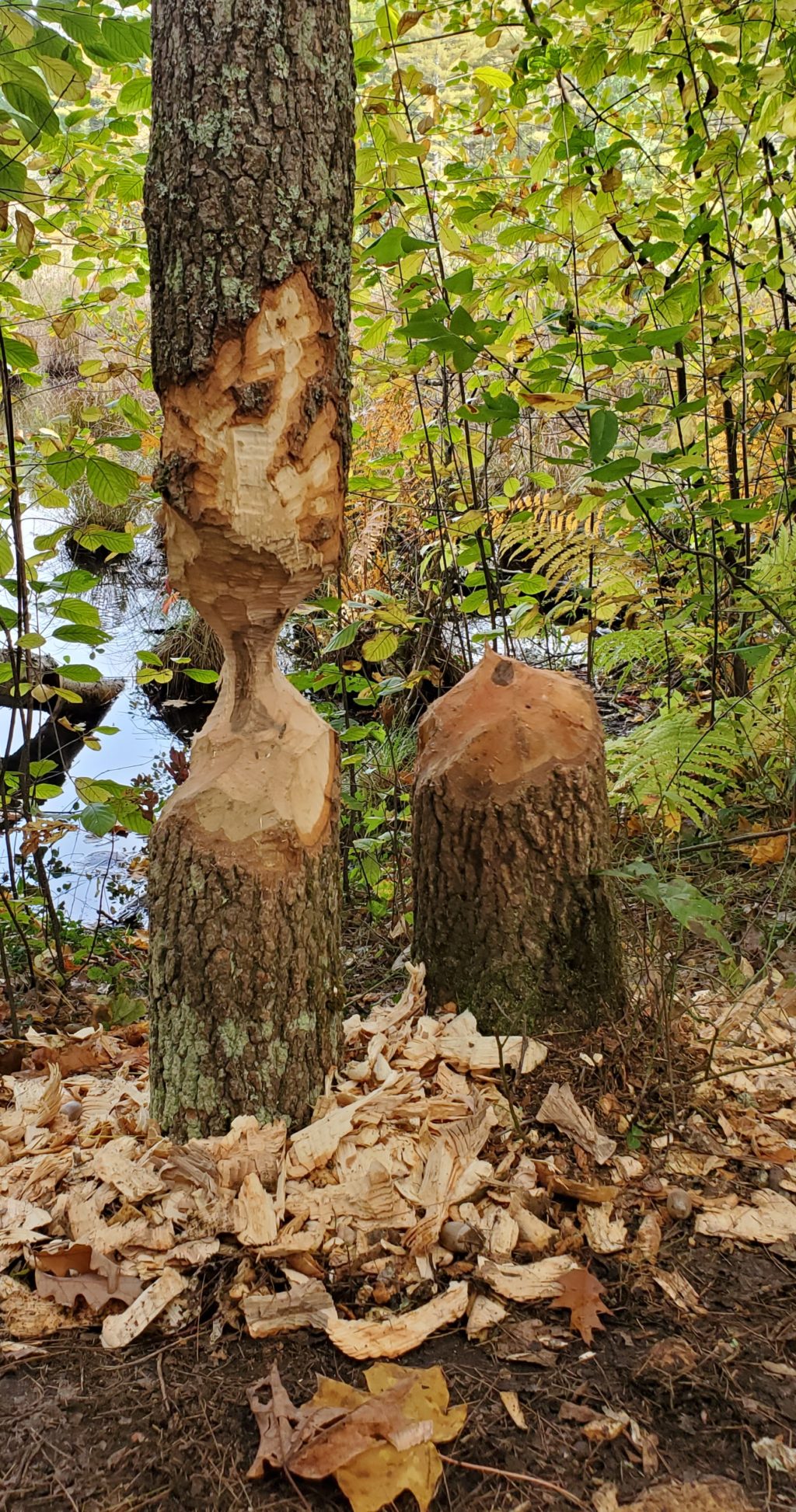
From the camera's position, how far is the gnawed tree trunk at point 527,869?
1.98 meters

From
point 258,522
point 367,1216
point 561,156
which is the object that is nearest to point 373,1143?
point 367,1216

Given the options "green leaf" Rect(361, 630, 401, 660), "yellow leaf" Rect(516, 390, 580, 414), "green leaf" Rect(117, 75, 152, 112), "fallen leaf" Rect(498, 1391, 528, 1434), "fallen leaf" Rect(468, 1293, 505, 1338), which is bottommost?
"fallen leaf" Rect(498, 1391, 528, 1434)

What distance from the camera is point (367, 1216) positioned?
1.55 meters

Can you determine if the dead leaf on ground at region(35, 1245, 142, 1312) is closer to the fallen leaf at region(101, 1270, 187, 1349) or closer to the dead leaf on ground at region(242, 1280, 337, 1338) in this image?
the fallen leaf at region(101, 1270, 187, 1349)

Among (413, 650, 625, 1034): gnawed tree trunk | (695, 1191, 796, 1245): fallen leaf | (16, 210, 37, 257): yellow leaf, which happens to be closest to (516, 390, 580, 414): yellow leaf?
(413, 650, 625, 1034): gnawed tree trunk

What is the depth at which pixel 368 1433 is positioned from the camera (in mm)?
1143

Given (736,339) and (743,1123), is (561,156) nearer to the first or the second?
(736,339)

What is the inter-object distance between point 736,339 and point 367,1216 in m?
2.97

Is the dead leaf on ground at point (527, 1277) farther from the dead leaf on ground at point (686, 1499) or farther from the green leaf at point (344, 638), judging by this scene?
the green leaf at point (344, 638)

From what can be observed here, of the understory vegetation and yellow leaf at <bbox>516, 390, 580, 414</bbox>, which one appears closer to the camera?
yellow leaf at <bbox>516, 390, 580, 414</bbox>

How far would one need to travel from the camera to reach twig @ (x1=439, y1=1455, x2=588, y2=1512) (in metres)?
1.11

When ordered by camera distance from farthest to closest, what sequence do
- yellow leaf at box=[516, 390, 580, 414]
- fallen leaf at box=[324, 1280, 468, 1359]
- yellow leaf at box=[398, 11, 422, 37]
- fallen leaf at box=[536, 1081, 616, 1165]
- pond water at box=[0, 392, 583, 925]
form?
1. pond water at box=[0, 392, 583, 925]
2. yellow leaf at box=[398, 11, 422, 37]
3. yellow leaf at box=[516, 390, 580, 414]
4. fallen leaf at box=[536, 1081, 616, 1165]
5. fallen leaf at box=[324, 1280, 468, 1359]

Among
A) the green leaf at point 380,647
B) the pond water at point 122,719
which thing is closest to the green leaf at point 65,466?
the pond water at point 122,719

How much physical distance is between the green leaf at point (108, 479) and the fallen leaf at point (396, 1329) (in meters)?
1.73
